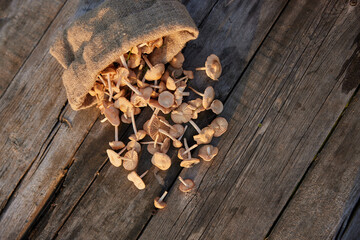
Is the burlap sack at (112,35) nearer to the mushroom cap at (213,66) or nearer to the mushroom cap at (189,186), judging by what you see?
the mushroom cap at (213,66)

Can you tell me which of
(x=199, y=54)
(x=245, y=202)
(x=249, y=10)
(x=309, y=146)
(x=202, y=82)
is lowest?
(x=245, y=202)

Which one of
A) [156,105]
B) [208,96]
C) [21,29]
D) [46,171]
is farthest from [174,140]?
[21,29]

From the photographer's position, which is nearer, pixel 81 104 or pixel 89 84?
pixel 89 84

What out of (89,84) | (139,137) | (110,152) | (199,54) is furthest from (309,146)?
(89,84)

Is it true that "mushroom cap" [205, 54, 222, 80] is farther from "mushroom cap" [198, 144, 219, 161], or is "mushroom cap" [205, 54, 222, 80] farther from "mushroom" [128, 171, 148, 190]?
"mushroom" [128, 171, 148, 190]

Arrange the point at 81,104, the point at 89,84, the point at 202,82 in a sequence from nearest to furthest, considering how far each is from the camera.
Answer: the point at 89,84 < the point at 81,104 < the point at 202,82

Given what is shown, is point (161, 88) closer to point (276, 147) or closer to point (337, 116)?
point (276, 147)

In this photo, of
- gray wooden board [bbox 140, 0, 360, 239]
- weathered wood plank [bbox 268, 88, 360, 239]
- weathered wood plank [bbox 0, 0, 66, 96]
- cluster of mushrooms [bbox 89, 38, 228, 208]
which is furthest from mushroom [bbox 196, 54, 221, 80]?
weathered wood plank [bbox 0, 0, 66, 96]

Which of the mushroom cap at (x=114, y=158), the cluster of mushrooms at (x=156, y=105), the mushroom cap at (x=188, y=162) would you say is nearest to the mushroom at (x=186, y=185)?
the cluster of mushrooms at (x=156, y=105)
